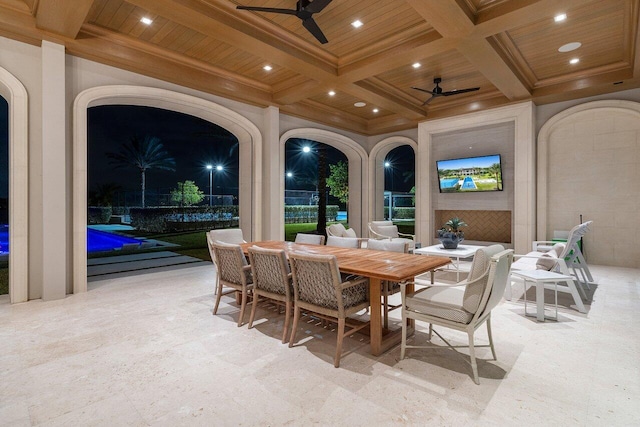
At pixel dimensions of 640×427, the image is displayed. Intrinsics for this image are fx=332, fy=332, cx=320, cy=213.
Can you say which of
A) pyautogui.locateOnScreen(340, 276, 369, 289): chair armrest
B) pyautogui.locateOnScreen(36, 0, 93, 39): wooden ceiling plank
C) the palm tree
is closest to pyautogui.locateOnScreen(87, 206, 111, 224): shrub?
the palm tree

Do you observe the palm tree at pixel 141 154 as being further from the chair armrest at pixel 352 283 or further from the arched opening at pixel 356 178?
the chair armrest at pixel 352 283

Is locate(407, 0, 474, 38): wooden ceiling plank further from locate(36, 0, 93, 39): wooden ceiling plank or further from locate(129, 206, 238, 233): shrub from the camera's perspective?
locate(129, 206, 238, 233): shrub

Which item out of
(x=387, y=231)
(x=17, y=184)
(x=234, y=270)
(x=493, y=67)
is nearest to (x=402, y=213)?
(x=387, y=231)

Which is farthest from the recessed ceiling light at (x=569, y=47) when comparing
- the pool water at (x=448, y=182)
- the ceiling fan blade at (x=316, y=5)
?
the ceiling fan blade at (x=316, y=5)

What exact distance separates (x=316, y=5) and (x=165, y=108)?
12.5 feet

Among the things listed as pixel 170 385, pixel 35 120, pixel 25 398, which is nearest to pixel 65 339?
pixel 25 398

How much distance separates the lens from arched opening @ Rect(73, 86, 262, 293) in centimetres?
450

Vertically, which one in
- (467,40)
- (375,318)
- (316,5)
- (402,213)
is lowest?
(375,318)

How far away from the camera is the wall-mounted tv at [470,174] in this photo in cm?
703

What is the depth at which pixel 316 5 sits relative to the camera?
10.6 ft

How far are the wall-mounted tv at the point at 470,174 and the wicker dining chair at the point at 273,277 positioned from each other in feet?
18.8

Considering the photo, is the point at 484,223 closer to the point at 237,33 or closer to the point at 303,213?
the point at 237,33

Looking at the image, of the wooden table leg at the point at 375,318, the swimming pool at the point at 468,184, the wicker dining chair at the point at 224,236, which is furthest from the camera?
the swimming pool at the point at 468,184

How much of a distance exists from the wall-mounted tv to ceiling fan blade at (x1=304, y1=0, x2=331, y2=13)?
208 inches
